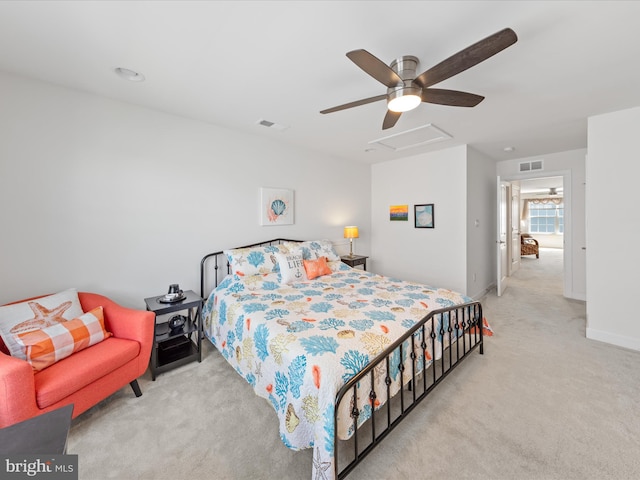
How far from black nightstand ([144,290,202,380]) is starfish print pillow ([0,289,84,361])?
581mm

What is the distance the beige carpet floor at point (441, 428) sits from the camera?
157 centimetres

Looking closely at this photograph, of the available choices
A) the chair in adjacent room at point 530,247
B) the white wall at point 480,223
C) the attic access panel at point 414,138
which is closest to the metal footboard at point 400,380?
the white wall at point 480,223

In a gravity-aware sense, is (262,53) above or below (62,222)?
above

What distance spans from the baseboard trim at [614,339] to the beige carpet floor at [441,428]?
18 cm

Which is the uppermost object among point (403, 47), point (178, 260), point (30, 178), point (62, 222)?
point (403, 47)

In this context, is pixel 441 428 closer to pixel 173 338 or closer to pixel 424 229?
pixel 173 338

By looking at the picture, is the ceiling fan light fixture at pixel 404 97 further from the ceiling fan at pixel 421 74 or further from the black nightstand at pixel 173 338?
the black nightstand at pixel 173 338

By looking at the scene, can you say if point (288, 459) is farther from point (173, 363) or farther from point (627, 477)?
point (627, 477)

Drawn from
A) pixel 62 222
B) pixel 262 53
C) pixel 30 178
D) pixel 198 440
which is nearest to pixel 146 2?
pixel 262 53

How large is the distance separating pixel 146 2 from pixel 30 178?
1929 mm

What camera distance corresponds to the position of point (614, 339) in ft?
9.83

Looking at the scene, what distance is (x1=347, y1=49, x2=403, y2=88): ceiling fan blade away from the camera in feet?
4.79

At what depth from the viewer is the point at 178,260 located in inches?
123

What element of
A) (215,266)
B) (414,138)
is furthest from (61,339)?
(414,138)
